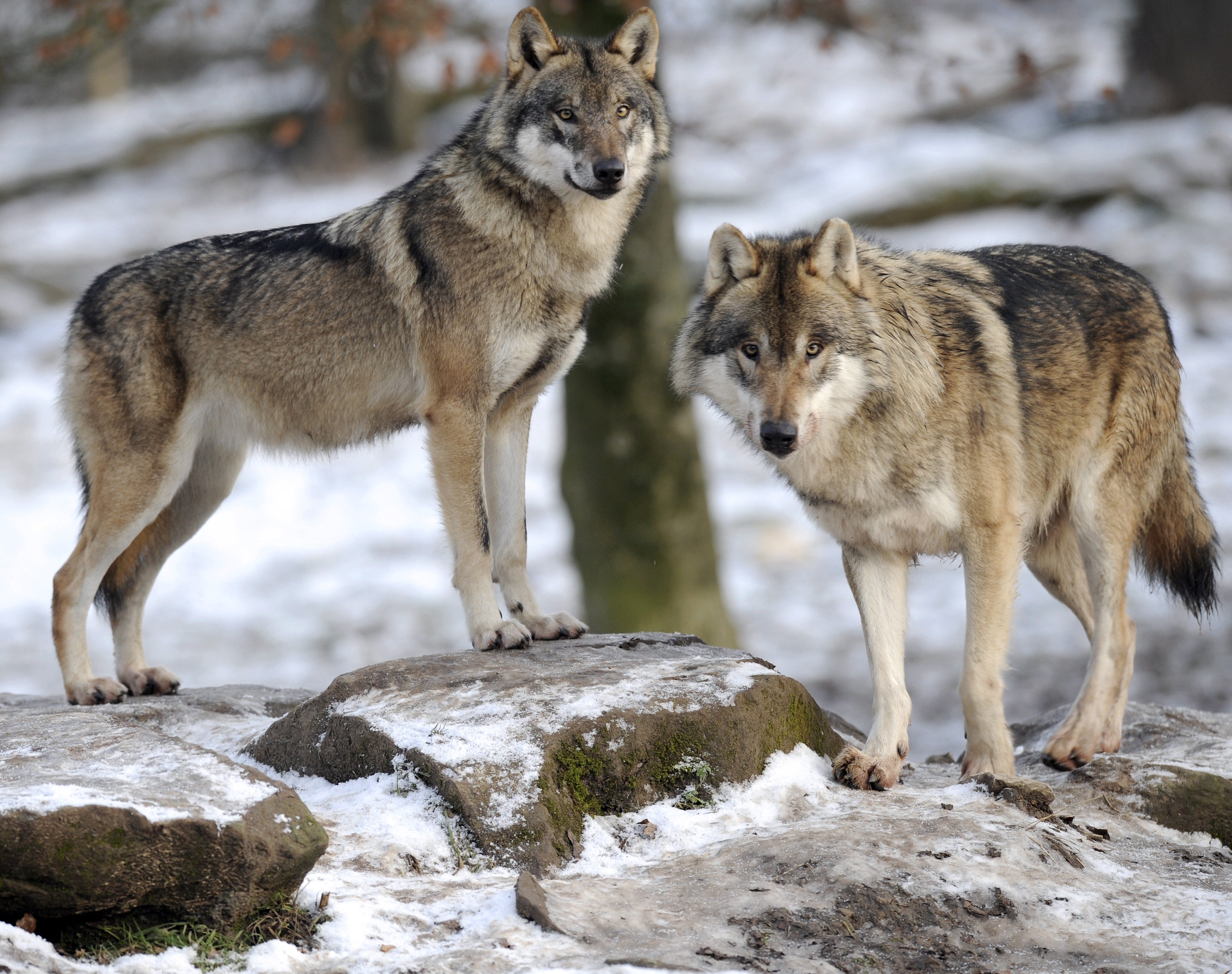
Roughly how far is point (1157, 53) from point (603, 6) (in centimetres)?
937

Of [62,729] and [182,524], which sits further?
[182,524]

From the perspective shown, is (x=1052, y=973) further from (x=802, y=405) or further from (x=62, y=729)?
(x=62, y=729)

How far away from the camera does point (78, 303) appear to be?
17.0 feet

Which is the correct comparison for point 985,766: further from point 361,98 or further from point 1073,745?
point 361,98

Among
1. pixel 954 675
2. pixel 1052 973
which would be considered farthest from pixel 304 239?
pixel 954 675

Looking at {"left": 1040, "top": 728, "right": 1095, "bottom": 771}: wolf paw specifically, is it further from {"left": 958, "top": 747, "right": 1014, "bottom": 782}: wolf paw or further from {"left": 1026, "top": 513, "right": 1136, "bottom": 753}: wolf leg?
{"left": 1026, "top": 513, "right": 1136, "bottom": 753}: wolf leg

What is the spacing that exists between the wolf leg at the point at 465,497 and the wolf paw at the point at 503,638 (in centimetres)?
3

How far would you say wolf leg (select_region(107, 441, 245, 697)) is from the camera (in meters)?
5.07

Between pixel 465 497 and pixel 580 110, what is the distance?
4.88 ft

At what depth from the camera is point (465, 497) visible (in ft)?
14.8

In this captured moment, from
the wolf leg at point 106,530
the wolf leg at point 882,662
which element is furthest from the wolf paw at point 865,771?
the wolf leg at point 106,530

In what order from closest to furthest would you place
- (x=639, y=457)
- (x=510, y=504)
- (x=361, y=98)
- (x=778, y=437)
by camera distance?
(x=778, y=437) < (x=510, y=504) < (x=639, y=457) < (x=361, y=98)

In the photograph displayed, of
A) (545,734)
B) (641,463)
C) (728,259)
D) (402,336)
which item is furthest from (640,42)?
(641,463)

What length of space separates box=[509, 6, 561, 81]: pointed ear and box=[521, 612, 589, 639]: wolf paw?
2.09 m
